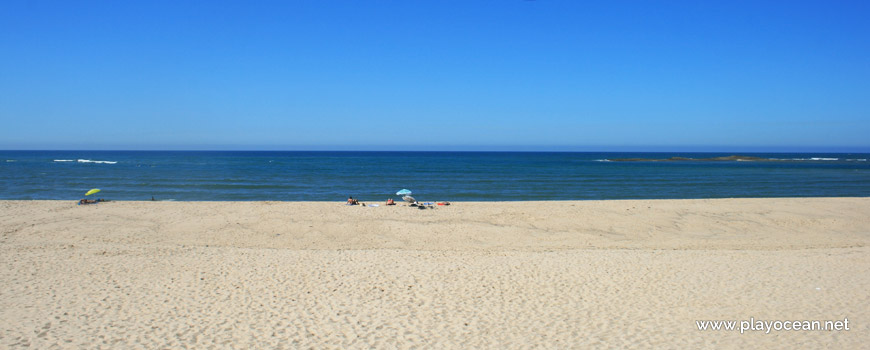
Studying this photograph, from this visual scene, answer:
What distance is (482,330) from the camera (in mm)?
7398

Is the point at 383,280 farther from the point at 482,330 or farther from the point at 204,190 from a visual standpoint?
the point at 204,190

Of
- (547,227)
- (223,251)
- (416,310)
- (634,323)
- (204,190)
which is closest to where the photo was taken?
(634,323)

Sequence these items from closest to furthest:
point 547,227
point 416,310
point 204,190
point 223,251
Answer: point 416,310 < point 223,251 < point 547,227 < point 204,190

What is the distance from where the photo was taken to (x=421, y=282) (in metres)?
9.79

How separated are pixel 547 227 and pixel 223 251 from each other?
1025 cm

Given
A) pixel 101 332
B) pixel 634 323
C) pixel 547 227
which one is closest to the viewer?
pixel 101 332

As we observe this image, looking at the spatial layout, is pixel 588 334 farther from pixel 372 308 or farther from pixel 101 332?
pixel 101 332

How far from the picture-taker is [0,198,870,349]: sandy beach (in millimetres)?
7160

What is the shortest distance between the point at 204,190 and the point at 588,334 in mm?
29597

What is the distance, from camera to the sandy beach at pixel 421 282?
716 cm

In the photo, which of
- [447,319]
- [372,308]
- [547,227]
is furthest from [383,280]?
[547,227]

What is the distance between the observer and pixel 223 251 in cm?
1262

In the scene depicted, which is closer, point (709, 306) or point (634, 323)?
point (634, 323)

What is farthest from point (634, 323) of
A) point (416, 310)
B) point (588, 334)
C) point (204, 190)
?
point (204, 190)
